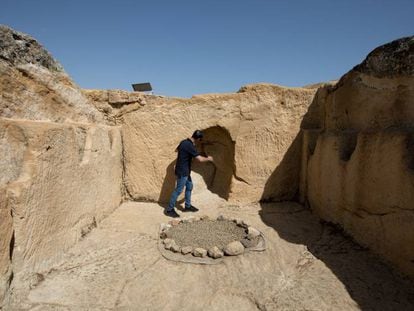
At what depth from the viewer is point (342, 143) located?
3047mm

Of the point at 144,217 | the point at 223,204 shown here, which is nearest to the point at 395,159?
the point at 223,204

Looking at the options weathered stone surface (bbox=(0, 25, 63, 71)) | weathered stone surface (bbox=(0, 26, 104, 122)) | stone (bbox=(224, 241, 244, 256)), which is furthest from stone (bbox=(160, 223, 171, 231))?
weathered stone surface (bbox=(0, 25, 63, 71))

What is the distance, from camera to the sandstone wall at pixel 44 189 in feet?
6.49

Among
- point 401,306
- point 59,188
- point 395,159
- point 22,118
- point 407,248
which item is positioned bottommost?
point 401,306

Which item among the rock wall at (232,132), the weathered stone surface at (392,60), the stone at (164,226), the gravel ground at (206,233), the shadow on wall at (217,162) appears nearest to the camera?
the weathered stone surface at (392,60)

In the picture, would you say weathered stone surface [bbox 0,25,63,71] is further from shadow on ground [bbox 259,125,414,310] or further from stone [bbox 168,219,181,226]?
shadow on ground [bbox 259,125,414,310]

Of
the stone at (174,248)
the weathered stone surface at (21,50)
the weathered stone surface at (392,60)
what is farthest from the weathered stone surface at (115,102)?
the weathered stone surface at (392,60)

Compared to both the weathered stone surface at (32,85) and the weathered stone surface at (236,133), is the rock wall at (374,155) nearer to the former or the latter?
the weathered stone surface at (236,133)

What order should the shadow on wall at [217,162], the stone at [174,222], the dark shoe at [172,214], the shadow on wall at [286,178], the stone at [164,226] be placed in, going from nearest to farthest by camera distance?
the stone at [164,226] → the stone at [174,222] → the dark shoe at [172,214] → the shadow on wall at [286,178] → the shadow on wall at [217,162]

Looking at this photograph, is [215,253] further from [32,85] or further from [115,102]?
[115,102]

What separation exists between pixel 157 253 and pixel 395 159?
2230 mm

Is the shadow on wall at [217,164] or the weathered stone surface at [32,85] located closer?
the weathered stone surface at [32,85]

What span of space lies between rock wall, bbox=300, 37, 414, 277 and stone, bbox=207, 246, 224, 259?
4.39 ft

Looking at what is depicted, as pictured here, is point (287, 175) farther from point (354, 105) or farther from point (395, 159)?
point (395, 159)
